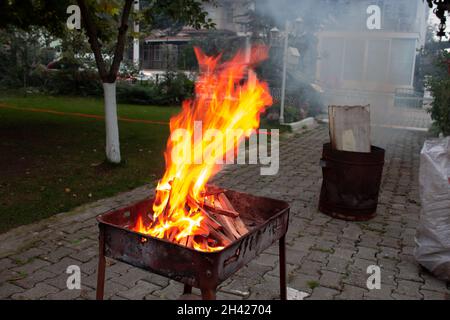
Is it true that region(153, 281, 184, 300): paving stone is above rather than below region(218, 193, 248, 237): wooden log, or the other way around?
below

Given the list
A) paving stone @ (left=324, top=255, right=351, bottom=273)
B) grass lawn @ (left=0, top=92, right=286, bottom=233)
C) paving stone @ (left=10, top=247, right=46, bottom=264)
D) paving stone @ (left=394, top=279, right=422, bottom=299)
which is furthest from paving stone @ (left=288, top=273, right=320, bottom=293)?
grass lawn @ (left=0, top=92, right=286, bottom=233)

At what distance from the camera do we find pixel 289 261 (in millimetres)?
4320

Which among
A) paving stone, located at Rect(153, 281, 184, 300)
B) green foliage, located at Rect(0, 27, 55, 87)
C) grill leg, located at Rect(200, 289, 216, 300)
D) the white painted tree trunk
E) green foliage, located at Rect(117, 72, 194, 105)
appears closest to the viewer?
grill leg, located at Rect(200, 289, 216, 300)

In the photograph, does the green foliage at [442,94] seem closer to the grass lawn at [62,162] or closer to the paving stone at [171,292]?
the grass lawn at [62,162]

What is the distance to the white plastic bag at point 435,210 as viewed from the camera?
3.85 meters

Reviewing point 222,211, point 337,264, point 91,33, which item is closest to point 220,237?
point 222,211

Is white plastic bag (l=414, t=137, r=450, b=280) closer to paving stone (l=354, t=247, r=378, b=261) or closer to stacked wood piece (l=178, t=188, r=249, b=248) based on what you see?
paving stone (l=354, t=247, r=378, b=261)

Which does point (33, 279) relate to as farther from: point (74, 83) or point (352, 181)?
point (74, 83)

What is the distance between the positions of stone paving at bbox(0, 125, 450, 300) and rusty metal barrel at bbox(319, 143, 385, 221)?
0.17 m

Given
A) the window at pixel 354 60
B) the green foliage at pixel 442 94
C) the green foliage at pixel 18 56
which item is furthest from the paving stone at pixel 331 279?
the green foliage at pixel 18 56

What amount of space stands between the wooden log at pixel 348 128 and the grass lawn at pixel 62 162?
10.2 ft

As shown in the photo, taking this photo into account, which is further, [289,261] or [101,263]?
[289,261]

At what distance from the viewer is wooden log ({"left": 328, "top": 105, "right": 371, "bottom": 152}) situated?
563 centimetres

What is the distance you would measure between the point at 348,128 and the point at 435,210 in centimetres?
200
